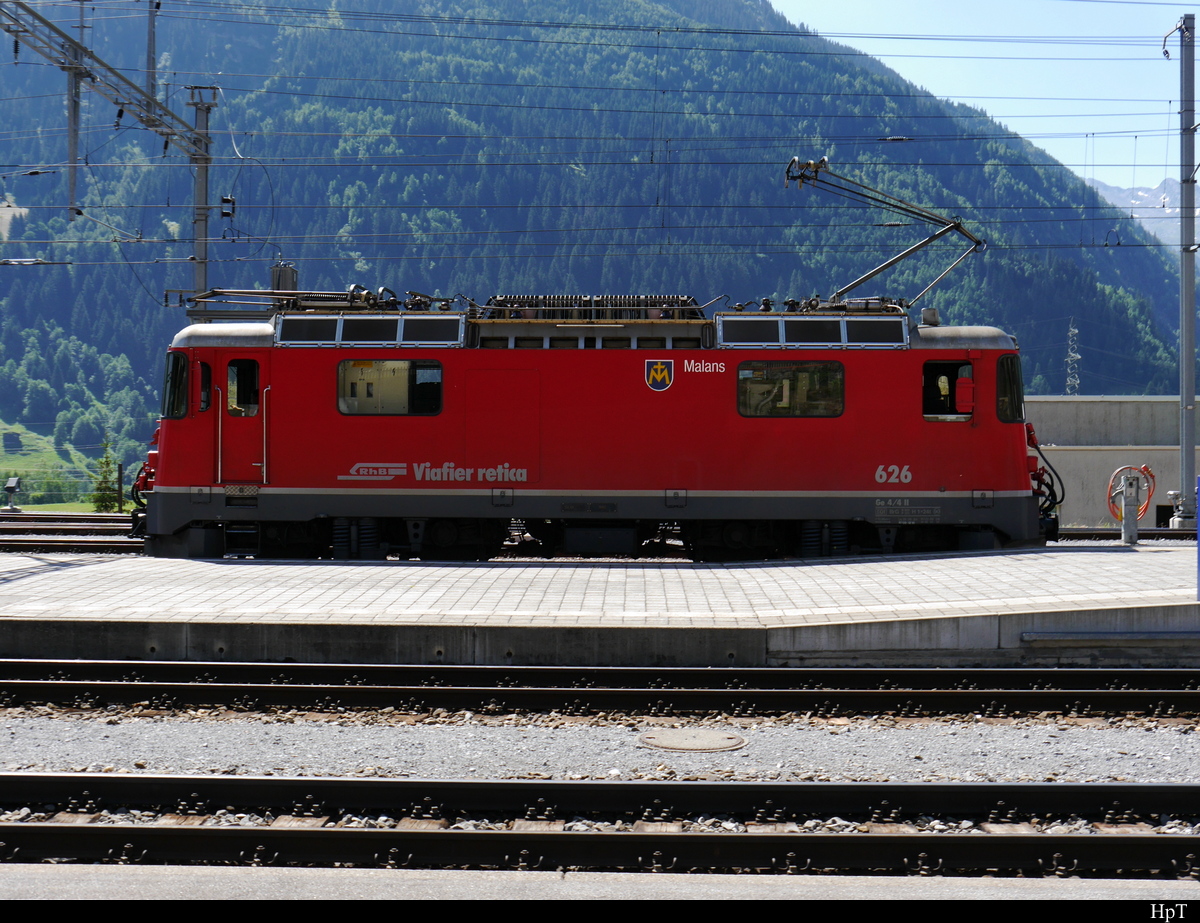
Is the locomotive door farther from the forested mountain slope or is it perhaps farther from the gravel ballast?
the forested mountain slope

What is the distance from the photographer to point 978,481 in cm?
1407

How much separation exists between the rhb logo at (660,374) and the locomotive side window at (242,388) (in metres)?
5.72

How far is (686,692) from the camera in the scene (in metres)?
7.80

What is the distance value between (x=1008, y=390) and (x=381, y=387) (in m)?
8.96

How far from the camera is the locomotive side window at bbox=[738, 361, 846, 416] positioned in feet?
46.3

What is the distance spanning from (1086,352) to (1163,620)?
5506 inches

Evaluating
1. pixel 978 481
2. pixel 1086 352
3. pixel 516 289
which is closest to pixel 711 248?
pixel 516 289

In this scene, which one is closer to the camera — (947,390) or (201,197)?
(947,390)

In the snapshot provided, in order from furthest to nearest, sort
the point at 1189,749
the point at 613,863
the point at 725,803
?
the point at 1189,749, the point at 725,803, the point at 613,863

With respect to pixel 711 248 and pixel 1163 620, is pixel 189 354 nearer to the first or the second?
pixel 1163 620

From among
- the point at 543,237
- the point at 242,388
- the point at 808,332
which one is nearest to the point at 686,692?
the point at 808,332

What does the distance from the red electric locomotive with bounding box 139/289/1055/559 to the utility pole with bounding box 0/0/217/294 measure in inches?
245

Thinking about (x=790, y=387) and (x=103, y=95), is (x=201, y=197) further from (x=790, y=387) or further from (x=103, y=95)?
(x=790, y=387)

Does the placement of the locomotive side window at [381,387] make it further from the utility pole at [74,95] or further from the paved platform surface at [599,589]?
the utility pole at [74,95]
